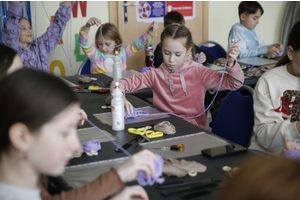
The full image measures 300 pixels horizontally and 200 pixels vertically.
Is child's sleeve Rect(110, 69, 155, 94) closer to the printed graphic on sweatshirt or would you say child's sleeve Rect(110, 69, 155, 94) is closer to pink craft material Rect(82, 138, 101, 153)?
pink craft material Rect(82, 138, 101, 153)

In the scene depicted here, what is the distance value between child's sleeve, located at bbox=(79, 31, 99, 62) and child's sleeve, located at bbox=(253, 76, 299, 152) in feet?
6.05

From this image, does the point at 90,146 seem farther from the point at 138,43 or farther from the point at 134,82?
the point at 138,43

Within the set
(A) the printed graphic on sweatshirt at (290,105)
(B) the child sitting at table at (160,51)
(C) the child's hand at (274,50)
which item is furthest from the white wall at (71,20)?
(A) the printed graphic on sweatshirt at (290,105)

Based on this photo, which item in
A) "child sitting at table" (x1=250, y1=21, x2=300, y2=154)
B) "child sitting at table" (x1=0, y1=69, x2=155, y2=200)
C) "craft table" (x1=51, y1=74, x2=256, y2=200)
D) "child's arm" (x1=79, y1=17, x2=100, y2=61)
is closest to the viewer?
"child sitting at table" (x1=0, y1=69, x2=155, y2=200)

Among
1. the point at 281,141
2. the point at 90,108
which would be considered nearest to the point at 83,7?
the point at 90,108

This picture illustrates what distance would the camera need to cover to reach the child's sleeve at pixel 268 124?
1.50m

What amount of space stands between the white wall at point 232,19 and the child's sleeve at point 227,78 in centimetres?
324

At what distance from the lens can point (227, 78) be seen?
1.90 metres

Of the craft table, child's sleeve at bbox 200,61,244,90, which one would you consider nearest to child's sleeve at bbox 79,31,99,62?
child's sleeve at bbox 200,61,244,90

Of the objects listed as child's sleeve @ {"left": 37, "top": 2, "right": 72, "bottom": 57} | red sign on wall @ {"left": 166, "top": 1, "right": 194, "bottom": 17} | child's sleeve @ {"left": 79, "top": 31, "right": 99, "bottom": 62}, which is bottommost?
child's sleeve @ {"left": 79, "top": 31, "right": 99, "bottom": 62}

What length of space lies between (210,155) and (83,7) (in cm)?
347

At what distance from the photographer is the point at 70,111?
0.77m

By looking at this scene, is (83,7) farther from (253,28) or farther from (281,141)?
(281,141)

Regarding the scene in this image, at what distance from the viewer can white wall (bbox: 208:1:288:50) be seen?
507 cm
